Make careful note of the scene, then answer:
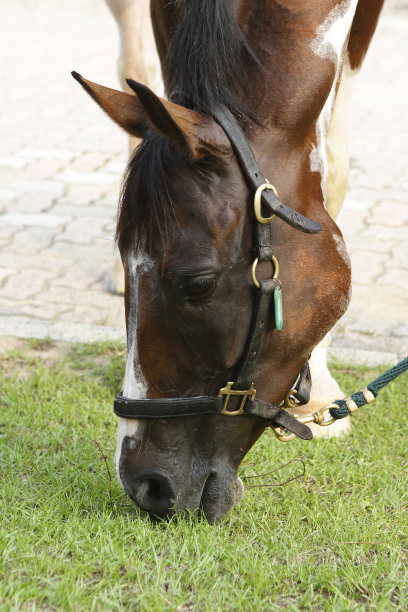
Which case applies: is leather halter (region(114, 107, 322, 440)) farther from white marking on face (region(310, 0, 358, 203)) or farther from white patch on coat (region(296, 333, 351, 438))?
white patch on coat (region(296, 333, 351, 438))

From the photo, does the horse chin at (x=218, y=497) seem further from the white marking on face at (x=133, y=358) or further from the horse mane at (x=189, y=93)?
the horse mane at (x=189, y=93)

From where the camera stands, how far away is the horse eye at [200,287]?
6.69ft

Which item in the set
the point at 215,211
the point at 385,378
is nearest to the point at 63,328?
the point at 385,378

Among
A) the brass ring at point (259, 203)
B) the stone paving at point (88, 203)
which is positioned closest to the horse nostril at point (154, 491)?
the brass ring at point (259, 203)

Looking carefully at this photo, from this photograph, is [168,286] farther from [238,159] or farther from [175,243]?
[238,159]

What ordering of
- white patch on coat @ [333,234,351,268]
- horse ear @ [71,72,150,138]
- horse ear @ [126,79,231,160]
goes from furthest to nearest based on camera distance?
white patch on coat @ [333,234,351,268] < horse ear @ [71,72,150,138] < horse ear @ [126,79,231,160]

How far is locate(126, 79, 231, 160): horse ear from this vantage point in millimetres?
1810

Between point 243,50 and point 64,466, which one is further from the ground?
point 243,50

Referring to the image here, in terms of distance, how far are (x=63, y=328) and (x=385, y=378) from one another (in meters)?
2.06

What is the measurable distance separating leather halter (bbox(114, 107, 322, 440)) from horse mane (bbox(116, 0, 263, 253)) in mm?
84

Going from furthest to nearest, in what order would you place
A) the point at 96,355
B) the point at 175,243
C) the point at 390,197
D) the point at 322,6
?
the point at 390,197, the point at 96,355, the point at 322,6, the point at 175,243

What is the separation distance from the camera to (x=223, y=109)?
6.85 feet

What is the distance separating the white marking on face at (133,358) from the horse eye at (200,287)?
5.0 inches

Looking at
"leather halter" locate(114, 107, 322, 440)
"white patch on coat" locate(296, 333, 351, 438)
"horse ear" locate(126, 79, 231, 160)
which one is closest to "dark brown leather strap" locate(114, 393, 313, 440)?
"leather halter" locate(114, 107, 322, 440)
